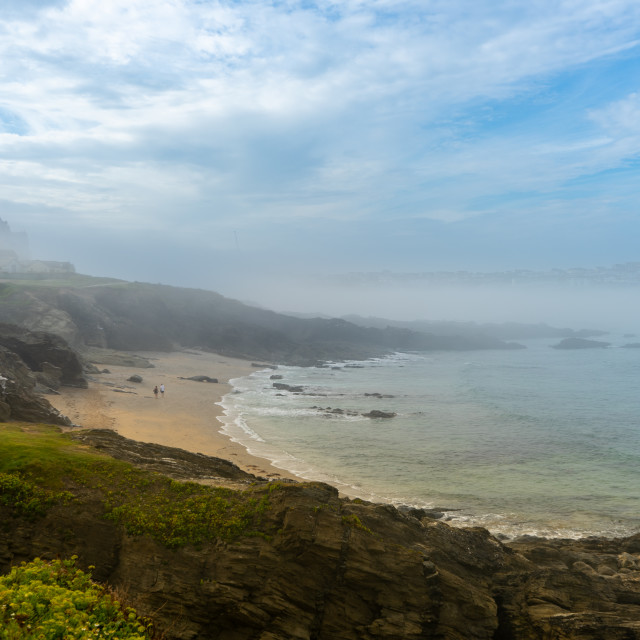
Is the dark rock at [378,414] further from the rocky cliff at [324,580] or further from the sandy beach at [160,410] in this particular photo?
the rocky cliff at [324,580]

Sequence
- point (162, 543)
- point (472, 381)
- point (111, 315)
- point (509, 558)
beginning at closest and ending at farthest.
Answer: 1. point (162, 543)
2. point (509, 558)
3. point (472, 381)
4. point (111, 315)

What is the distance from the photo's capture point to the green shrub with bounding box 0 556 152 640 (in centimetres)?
652

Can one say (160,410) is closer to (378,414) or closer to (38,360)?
(38,360)

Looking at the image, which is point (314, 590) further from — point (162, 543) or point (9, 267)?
point (9, 267)

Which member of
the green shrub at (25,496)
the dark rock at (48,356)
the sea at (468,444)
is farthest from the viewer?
the dark rock at (48,356)

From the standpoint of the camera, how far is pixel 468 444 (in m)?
36.3

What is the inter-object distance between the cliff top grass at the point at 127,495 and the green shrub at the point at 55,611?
3344mm

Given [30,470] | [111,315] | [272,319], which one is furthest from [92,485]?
[272,319]

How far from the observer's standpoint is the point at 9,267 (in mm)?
151000

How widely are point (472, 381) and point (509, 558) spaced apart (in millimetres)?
65347

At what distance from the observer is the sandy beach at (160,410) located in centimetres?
3092

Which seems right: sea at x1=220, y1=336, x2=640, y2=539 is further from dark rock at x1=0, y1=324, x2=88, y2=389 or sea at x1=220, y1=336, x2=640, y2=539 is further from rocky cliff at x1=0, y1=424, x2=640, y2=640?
dark rock at x1=0, y1=324, x2=88, y2=389

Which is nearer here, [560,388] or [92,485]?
[92,485]

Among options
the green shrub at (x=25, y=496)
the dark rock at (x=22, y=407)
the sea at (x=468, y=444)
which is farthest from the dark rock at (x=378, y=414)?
the green shrub at (x=25, y=496)
